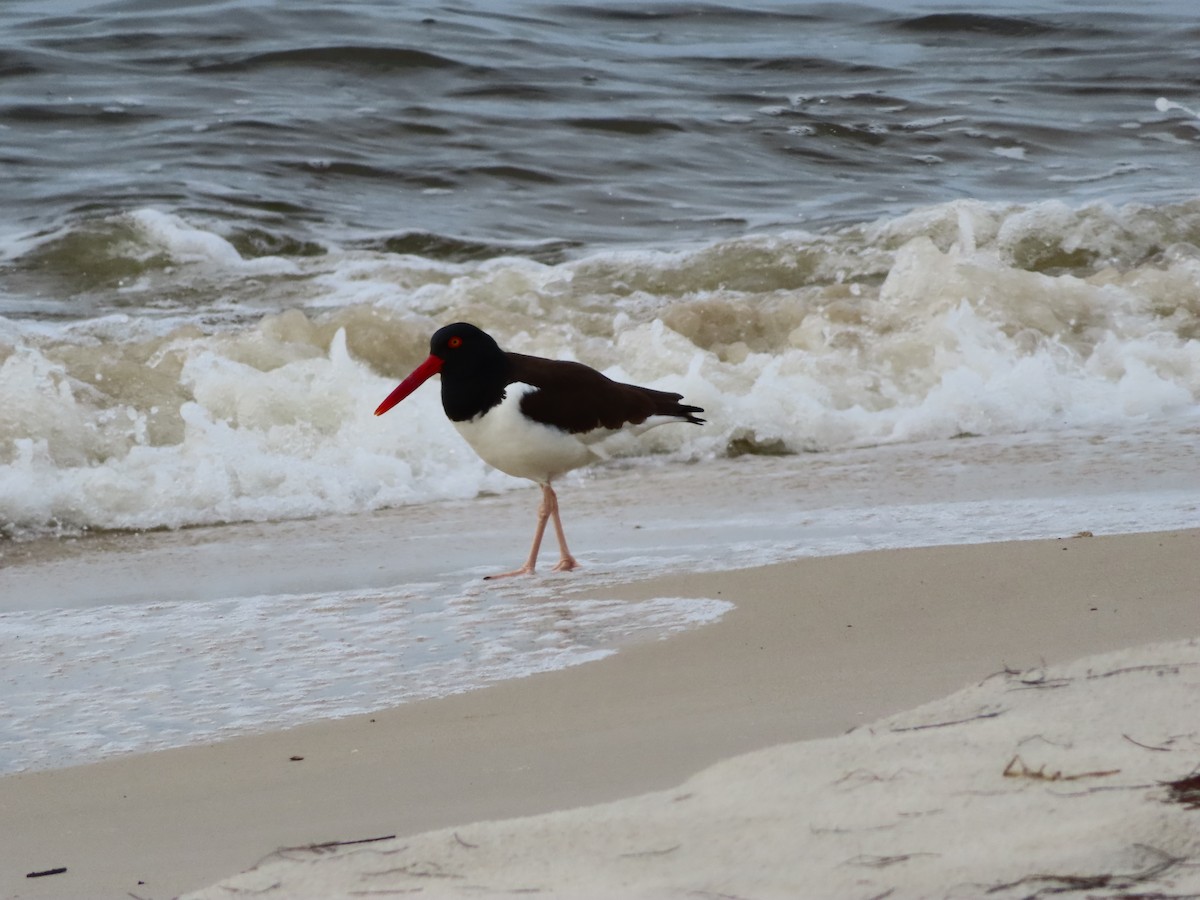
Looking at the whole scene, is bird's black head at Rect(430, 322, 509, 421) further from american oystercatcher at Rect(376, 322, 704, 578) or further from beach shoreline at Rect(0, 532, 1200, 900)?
beach shoreline at Rect(0, 532, 1200, 900)

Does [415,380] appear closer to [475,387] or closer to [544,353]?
[475,387]

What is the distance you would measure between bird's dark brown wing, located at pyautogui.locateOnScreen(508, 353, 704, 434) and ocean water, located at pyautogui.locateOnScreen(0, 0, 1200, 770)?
43cm

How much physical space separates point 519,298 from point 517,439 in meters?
3.85

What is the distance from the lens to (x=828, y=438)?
22.8ft

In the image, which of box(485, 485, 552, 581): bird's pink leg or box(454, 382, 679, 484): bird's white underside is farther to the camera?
box(454, 382, 679, 484): bird's white underside

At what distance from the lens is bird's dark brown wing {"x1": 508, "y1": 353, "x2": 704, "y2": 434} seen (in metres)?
5.37

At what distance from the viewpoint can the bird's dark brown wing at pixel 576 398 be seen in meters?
5.37

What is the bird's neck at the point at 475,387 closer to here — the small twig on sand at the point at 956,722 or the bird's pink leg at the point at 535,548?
the bird's pink leg at the point at 535,548

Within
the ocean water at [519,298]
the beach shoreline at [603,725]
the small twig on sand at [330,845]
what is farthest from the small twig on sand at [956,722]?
the ocean water at [519,298]

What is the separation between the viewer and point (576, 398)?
5.47 meters

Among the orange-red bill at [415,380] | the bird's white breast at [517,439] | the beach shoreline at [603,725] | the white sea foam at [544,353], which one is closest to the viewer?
the beach shoreline at [603,725]

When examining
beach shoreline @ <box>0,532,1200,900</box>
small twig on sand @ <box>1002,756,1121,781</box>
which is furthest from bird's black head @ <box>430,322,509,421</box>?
small twig on sand @ <box>1002,756,1121,781</box>

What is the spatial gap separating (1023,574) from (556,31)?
13.2 m

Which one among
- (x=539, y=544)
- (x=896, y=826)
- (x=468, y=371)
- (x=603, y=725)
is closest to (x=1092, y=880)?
(x=896, y=826)
